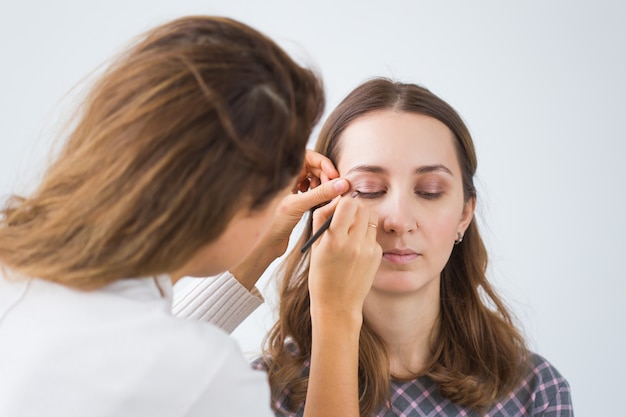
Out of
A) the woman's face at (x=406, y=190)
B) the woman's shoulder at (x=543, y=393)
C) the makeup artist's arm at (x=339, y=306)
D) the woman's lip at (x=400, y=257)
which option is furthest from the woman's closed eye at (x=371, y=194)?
the woman's shoulder at (x=543, y=393)

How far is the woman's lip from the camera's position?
1572 mm

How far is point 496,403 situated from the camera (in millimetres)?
1664

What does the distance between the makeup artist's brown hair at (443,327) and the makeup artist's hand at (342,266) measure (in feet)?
1.15

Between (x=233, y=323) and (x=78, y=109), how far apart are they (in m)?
0.61

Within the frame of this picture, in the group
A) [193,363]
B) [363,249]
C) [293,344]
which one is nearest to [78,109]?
[193,363]

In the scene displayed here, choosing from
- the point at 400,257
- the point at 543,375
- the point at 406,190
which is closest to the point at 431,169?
the point at 406,190

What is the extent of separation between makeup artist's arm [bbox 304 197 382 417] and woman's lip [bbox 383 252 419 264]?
8.6 inches

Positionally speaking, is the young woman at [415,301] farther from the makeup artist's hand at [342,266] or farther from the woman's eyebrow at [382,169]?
the makeup artist's hand at [342,266]

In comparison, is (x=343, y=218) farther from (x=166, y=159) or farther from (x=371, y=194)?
(x=166, y=159)

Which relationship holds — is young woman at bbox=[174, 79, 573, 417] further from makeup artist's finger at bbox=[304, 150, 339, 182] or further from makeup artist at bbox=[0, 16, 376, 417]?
makeup artist at bbox=[0, 16, 376, 417]

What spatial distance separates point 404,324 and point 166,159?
0.89 m

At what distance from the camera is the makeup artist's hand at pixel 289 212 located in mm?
1582

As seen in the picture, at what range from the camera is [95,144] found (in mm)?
955

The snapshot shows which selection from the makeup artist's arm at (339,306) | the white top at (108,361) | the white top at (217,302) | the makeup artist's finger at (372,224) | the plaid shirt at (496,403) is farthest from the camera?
the plaid shirt at (496,403)
